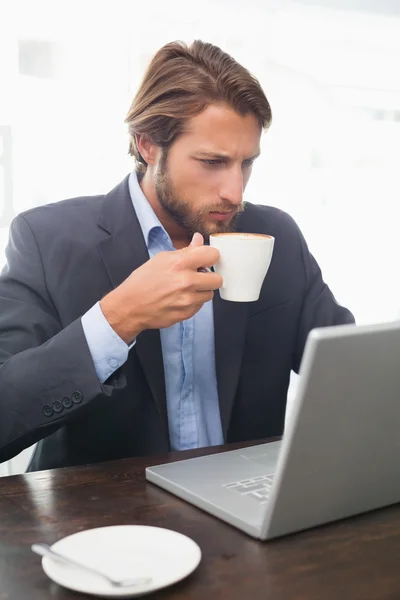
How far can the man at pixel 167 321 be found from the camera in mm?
1396

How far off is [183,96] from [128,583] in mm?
1166

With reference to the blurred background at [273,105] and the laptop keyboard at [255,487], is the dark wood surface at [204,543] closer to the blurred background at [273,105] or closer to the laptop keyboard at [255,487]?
the laptop keyboard at [255,487]

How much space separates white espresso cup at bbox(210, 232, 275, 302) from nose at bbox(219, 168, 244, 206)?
36cm

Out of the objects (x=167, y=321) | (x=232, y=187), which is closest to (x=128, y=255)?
(x=232, y=187)

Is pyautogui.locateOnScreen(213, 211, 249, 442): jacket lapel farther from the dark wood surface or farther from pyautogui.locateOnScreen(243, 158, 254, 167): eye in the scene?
the dark wood surface

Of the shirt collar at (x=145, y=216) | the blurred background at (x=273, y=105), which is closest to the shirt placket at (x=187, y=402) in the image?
the shirt collar at (x=145, y=216)

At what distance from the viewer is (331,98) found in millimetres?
3008

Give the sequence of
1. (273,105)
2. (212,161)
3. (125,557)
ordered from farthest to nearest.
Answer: (273,105) < (212,161) < (125,557)

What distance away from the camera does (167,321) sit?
47.3 inches

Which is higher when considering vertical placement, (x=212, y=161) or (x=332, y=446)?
(x=212, y=161)

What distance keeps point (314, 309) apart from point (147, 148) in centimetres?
54

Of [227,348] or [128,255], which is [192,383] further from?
[128,255]

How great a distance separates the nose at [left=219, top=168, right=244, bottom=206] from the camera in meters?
1.54

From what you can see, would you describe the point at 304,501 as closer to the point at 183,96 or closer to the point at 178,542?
the point at 178,542
